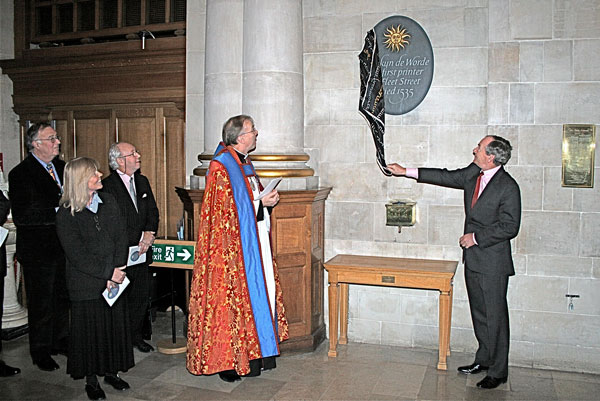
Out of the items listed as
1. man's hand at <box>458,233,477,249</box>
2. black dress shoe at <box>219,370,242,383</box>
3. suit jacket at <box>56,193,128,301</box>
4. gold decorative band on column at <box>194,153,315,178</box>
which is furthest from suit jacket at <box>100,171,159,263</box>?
man's hand at <box>458,233,477,249</box>

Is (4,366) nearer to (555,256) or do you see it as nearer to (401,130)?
(401,130)

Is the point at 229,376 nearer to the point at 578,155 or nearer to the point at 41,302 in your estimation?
the point at 41,302

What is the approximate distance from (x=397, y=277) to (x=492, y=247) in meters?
0.70

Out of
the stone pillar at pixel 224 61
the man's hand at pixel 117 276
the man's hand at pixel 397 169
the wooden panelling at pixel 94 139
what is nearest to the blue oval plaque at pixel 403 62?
the man's hand at pixel 397 169

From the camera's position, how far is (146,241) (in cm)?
443


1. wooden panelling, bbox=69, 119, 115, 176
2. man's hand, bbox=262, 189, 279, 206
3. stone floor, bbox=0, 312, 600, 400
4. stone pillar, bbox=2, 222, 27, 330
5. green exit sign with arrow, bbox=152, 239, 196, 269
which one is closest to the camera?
stone floor, bbox=0, 312, 600, 400

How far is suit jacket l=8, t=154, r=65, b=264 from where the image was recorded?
13.6 feet

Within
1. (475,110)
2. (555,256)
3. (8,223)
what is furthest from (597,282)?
(8,223)

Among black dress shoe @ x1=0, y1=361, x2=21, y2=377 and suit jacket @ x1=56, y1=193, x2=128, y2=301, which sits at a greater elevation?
suit jacket @ x1=56, y1=193, x2=128, y2=301

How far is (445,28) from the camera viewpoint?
4.59 m

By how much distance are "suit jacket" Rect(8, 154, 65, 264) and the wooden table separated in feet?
6.49

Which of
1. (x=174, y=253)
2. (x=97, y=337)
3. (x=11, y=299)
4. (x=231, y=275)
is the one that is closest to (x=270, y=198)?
(x=231, y=275)

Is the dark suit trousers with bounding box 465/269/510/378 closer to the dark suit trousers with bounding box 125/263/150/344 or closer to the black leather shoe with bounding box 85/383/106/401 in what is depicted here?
the dark suit trousers with bounding box 125/263/150/344

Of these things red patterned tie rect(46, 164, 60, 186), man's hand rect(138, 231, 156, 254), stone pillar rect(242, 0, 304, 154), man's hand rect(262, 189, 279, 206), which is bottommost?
Answer: man's hand rect(138, 231, 156, 254)
